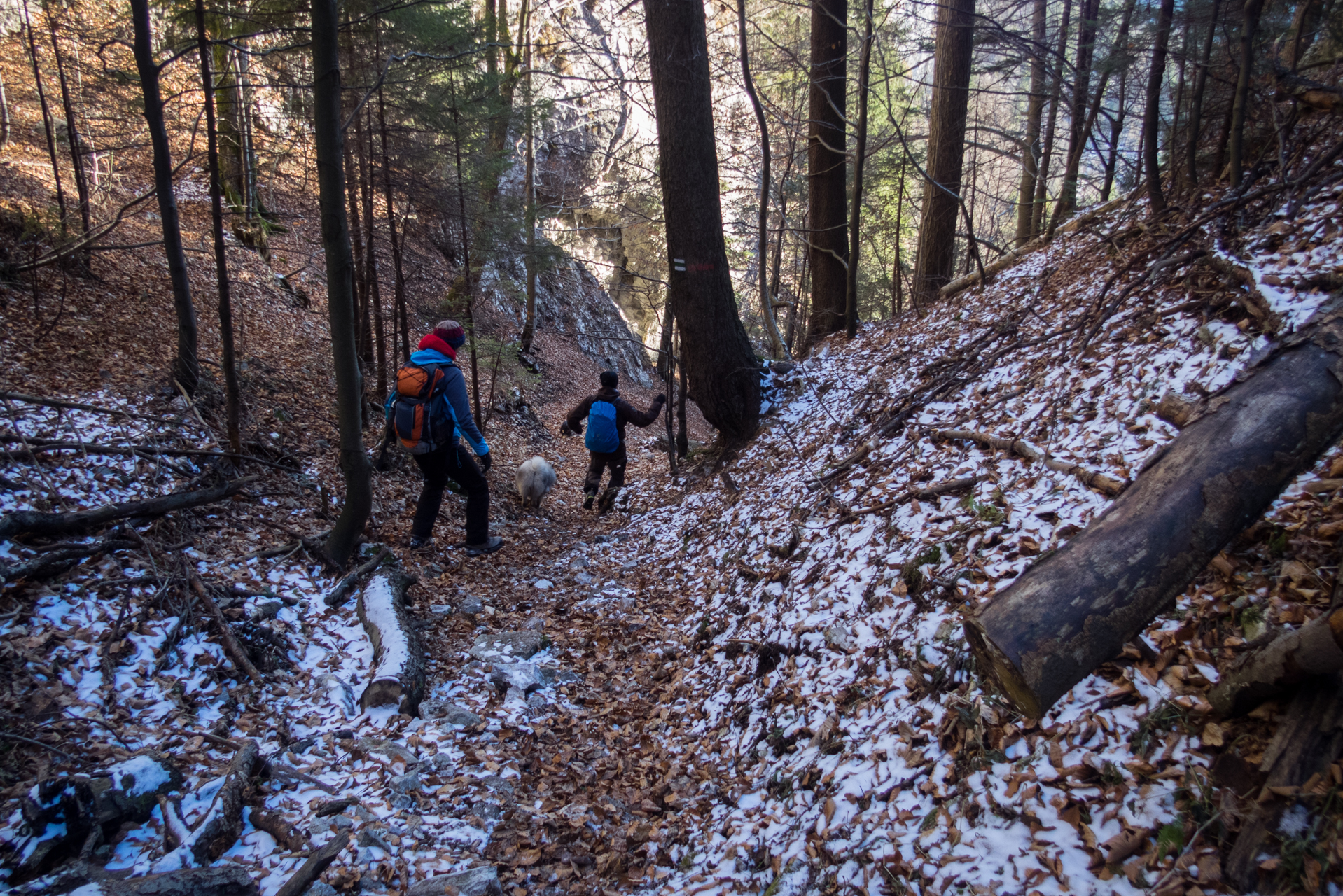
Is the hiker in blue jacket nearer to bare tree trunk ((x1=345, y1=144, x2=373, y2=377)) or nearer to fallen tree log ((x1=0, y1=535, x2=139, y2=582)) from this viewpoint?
fallen tree log ((x1=0, y1=535, x2=139, y2=582))

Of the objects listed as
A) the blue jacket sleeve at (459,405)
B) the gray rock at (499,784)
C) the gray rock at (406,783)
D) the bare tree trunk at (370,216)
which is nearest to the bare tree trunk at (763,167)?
the blue jacket sleeve at (459,405)

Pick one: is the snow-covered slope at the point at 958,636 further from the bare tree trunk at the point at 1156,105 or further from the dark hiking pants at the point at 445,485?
the dark hiking pants at the point at 445,485

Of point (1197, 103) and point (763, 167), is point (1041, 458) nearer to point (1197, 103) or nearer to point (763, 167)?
point (1197, 103)

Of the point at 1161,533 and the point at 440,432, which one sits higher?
the point at 1161,533

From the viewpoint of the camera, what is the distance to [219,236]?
5.61m

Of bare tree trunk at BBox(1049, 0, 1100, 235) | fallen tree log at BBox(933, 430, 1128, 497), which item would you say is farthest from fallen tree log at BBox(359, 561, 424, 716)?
bare tree trunk at BBox(1049, 0, 1100, 235)

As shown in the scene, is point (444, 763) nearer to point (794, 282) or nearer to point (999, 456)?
point (999, 456)

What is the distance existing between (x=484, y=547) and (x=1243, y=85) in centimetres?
759

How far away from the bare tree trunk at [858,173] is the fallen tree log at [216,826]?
824cm

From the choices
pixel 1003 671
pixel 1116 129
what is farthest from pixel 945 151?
pixel 1003 671

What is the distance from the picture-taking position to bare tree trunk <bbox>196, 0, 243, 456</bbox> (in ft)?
17.7

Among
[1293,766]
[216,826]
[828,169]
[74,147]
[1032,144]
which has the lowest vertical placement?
[216,826]

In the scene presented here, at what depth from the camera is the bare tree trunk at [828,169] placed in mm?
9148

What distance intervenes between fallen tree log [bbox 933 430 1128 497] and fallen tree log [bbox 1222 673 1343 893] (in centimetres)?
112
